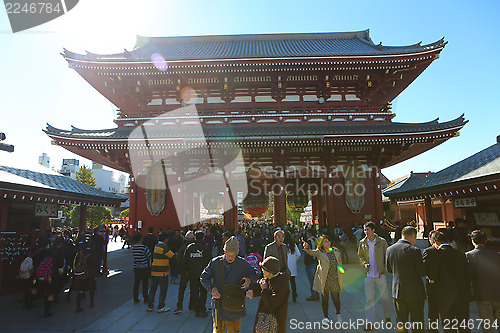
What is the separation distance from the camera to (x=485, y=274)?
4.30 meters

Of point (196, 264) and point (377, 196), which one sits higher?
→ point (377, 196)

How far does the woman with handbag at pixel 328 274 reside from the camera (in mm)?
5410

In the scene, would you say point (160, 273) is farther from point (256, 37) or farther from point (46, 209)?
point (256, 37)

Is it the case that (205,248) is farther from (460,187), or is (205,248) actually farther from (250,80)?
(250,80)

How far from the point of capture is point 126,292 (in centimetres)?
812

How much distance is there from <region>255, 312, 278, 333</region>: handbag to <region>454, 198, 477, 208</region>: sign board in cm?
995

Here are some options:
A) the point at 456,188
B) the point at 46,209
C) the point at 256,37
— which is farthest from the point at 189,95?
the point at 456,188

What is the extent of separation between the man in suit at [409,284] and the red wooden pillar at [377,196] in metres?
11.2

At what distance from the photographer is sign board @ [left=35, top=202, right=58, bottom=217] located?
10.4m

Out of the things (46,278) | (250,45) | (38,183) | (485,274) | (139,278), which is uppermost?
(250,45)

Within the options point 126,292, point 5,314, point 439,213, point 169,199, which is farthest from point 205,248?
point 439,213

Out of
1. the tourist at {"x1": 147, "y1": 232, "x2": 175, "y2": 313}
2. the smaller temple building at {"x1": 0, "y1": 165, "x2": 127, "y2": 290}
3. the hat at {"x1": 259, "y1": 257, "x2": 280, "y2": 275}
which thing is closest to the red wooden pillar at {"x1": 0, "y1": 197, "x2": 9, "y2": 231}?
the smaller temple building at {"x1": 0, "y1": 165, "x2": 127, "y2": 290}

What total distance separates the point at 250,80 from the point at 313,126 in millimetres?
4452

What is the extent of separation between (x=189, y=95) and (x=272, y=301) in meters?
14.7
